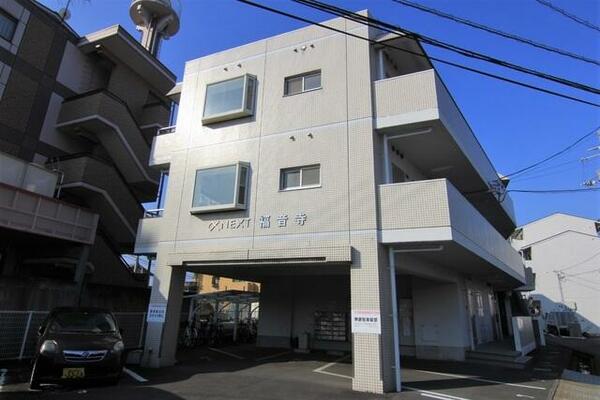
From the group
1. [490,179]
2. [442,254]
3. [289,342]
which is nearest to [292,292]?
[289,342]

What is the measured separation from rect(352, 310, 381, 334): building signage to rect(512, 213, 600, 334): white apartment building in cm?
3552

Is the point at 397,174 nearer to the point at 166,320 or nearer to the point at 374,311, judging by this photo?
the point at 374,311

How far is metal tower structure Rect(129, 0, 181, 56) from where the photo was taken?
25.9m

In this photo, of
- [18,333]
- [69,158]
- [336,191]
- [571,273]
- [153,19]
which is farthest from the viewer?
[571,273]

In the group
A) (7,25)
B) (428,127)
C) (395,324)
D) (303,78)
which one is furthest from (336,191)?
(7,25)

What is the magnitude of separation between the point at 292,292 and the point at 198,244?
5957mm

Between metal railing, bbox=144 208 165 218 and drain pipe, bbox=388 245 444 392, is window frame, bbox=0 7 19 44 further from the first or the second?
drain pipe, bbox=388 245 444 392

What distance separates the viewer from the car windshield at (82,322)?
28.8 feet

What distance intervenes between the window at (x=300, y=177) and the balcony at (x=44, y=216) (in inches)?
312

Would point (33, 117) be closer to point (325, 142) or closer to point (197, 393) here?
point (325, 142)

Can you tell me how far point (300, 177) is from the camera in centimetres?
1119

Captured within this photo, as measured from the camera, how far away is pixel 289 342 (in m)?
16.0

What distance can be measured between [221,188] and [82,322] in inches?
194

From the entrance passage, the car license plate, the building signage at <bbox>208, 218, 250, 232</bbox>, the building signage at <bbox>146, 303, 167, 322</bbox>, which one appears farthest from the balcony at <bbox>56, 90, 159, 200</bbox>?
the car license plate
